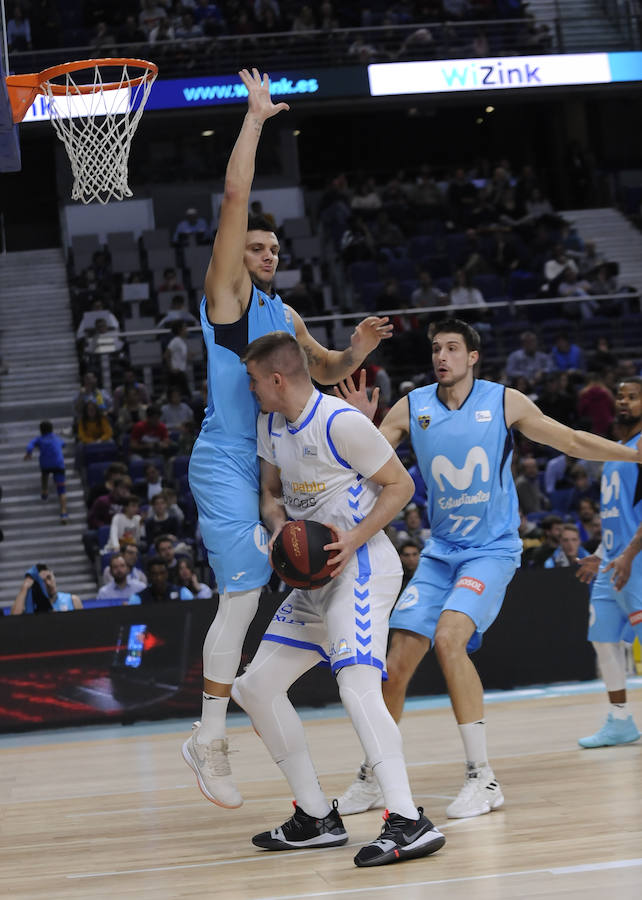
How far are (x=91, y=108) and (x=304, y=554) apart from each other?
139 inches

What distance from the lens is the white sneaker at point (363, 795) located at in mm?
5863

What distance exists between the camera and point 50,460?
1563cm

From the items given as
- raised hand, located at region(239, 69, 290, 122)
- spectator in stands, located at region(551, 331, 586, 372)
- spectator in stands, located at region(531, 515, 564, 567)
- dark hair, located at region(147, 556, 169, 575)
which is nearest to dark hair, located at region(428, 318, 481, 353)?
raised hand, located at region(239, 69, 290, 122)

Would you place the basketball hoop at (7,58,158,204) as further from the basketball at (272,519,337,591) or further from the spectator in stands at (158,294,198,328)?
the spectator in stands at (158,294,198,328)

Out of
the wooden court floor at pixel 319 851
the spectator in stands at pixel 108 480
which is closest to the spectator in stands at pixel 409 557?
the wooden court floor at pixel 319 851

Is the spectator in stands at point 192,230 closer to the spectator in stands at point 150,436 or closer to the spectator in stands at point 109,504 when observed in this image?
the spectator in stands at point 150,436

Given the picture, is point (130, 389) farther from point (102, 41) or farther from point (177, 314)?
point (102, 41)

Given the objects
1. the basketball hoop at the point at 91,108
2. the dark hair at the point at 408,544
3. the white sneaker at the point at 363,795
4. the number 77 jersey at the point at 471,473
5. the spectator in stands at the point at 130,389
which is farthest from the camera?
the spectator in stands at the point at 130,389

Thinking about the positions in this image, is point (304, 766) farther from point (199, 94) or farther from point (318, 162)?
point (318, 162)

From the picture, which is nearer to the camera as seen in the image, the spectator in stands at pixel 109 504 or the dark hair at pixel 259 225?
the dark hair at pixel 259 225

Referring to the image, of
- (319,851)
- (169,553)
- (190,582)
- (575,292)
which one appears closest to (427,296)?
(575,292)

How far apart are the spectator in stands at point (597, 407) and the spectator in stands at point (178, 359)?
5.15m

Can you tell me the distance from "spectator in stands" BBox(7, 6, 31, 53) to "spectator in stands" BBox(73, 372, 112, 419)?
6.61m

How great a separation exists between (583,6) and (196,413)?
11653mm
